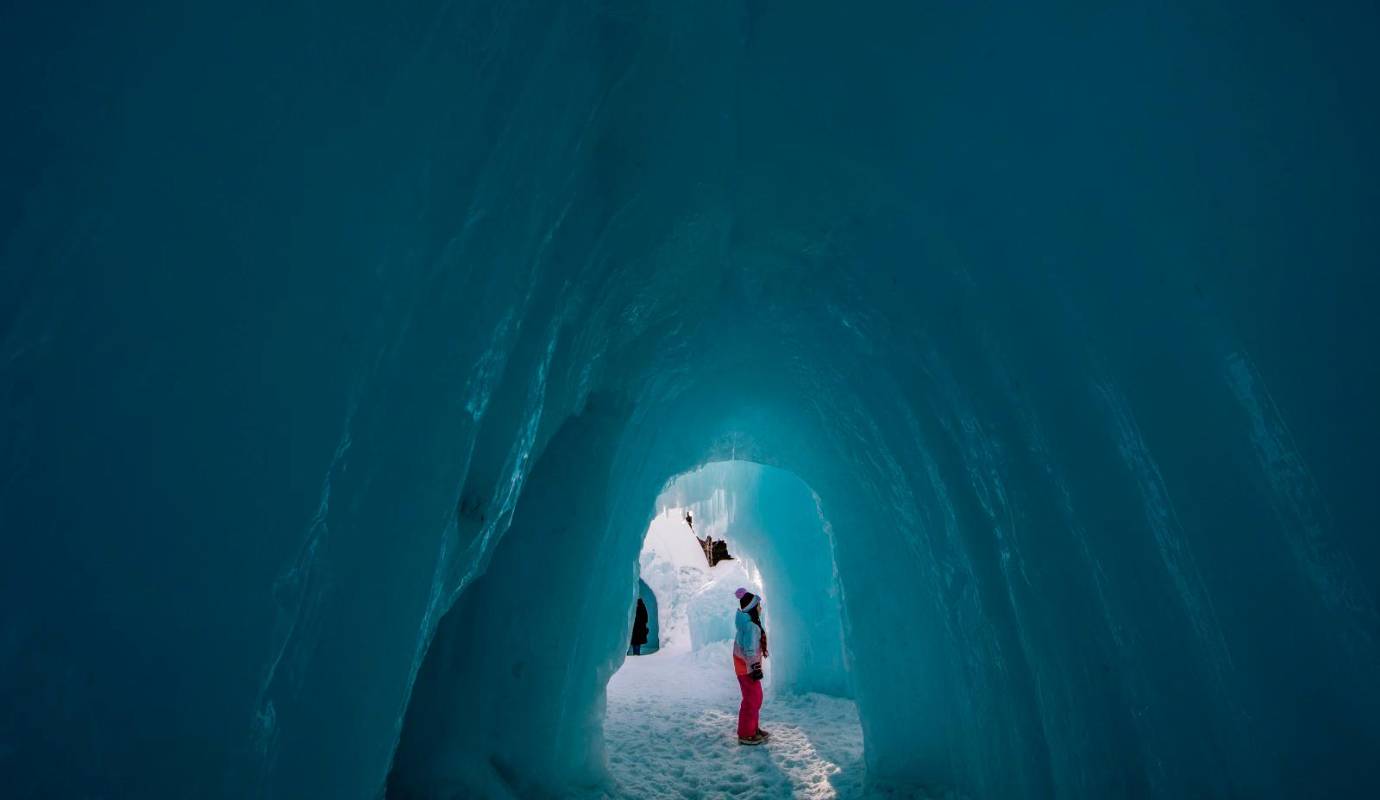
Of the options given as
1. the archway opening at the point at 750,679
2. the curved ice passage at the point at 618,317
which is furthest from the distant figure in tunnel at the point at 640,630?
the curved ice passage at the point at 618,317

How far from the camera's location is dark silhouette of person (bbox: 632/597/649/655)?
2117cm

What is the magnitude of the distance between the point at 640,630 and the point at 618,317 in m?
18.3

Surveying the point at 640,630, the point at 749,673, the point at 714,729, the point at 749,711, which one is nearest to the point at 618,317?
the point at 749,673

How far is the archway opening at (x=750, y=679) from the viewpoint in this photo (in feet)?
23.2

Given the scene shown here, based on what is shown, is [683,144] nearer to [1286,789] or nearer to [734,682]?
[1286,789]

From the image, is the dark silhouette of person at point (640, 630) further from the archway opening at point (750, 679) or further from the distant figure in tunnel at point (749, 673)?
the distant figure in tunnel at point (749, 673)

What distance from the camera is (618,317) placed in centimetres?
463

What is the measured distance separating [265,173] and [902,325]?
10.9 feet

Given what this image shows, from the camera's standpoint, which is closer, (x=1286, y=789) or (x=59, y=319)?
(x=59, y=319)

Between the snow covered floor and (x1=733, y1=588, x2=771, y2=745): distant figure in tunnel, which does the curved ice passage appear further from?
(x1=733, y1=588, x2=771, y2=745): distant figure in tunnel

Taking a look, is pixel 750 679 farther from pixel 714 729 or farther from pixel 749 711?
pixel 714 729

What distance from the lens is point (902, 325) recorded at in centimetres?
399

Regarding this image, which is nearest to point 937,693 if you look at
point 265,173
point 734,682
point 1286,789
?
point 1286,789

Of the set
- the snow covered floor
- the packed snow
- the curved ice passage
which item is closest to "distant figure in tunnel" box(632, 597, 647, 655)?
the packed snow
